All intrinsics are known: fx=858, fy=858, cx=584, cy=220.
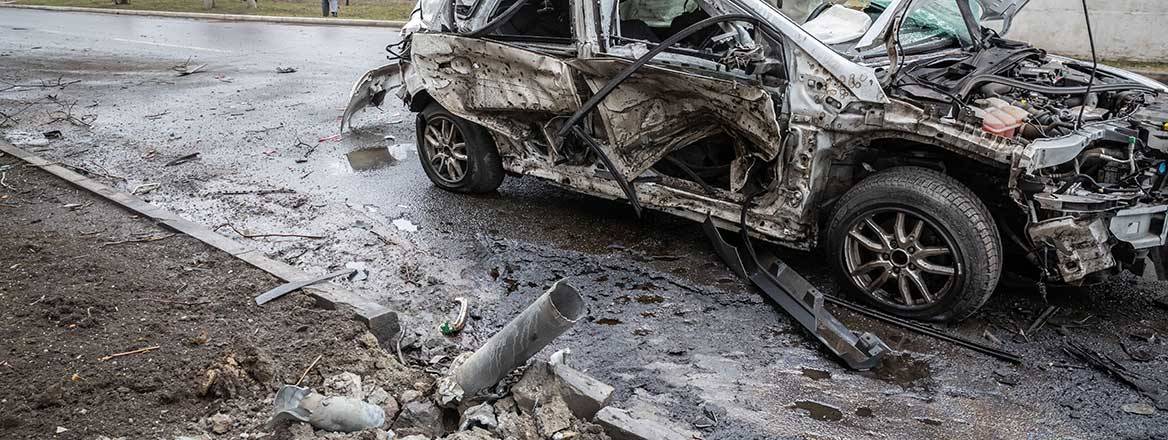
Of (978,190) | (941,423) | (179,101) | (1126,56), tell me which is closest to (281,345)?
(941,423)

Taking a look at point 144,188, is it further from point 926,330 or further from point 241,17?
point 241,17

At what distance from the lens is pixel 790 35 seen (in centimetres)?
457

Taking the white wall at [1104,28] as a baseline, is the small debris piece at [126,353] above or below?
below

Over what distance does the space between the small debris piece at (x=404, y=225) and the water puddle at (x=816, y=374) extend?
120 inches

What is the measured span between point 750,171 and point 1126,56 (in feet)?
33.6

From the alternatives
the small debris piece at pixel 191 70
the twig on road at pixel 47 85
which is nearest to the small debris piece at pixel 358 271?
the twig on road at pixel 47 85

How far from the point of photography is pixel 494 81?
5.80m

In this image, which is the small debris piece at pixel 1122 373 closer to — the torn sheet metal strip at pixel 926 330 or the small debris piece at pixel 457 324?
the torn sheet metal strip at pixel 926 330

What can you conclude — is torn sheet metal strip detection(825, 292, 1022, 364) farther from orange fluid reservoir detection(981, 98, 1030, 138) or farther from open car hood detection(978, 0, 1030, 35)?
open car hood detection(978, 0, 1030, 35)

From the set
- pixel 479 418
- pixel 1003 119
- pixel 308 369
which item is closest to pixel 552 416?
pixel 479 418

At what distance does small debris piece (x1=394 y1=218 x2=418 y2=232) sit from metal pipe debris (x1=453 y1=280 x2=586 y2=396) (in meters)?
2.50

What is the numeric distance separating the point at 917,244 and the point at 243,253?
3.86m

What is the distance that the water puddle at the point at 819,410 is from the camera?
12.1 feet

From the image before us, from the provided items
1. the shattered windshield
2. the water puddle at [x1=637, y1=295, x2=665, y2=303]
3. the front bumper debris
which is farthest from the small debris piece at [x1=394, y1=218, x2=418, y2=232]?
the front bumper debris
